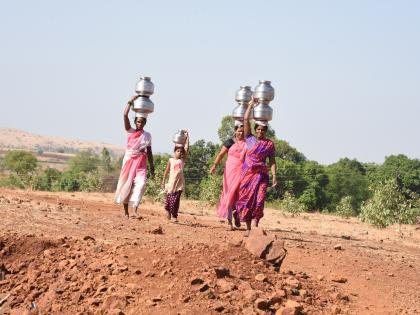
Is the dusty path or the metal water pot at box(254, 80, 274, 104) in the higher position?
the metal water pot at box(254, 80, 274, 104)

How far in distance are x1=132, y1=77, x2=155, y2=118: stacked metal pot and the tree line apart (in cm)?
774

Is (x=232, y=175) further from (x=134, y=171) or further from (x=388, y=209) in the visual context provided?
(x=388, y=209)

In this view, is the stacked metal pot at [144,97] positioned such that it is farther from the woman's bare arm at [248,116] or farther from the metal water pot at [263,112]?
the metal water pot at [263,112]

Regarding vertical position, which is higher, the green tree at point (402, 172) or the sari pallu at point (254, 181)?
the green tree at point (402, 172)

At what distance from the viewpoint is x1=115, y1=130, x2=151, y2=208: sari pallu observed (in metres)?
10.8

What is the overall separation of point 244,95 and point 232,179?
139 centimetres

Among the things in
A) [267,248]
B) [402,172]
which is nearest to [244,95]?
[267,248]

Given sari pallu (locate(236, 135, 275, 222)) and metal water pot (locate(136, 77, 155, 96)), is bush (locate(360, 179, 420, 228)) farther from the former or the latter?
metal water pot (locate(136, 77, 155, 96))

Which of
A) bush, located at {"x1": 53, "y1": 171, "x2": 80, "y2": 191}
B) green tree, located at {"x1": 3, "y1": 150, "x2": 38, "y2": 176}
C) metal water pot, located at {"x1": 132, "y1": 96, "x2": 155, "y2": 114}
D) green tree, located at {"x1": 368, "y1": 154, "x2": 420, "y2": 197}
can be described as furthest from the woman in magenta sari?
green tree, located at {"x1": 3, "y1": 150, "x2": 38, "y2": 176}

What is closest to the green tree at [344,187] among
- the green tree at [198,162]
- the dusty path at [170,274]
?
the green tree at [198,162]

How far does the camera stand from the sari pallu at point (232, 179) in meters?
10.3

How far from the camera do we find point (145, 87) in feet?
35.2

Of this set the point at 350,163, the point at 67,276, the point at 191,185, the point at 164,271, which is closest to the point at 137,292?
the point at 164,271

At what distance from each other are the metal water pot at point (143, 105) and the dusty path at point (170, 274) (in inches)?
76.2
